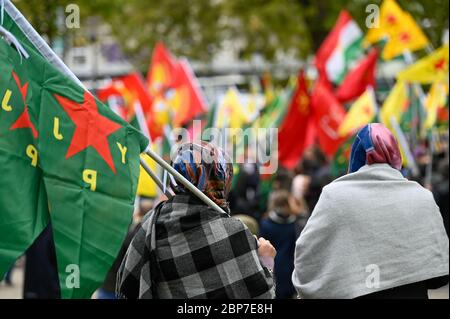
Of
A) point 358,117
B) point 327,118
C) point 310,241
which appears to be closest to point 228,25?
point 327,118

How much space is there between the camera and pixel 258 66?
43.7 m

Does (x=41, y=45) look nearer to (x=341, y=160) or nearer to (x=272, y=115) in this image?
(x=341, y=160)

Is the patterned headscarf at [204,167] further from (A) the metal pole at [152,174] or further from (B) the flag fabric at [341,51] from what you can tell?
(B) the flag fabric at [341,51]

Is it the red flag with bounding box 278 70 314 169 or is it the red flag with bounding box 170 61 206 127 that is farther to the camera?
the red flag with bounding box 170 61 206 127

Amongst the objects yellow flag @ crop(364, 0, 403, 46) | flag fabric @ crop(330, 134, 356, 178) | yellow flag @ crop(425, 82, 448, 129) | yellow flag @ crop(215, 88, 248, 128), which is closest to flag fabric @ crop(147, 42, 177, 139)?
yellow flag @ crop(215, 88, 248, 128)

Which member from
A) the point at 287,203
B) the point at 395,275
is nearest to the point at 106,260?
the point at 395,275

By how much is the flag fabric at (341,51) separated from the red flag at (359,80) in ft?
2.41

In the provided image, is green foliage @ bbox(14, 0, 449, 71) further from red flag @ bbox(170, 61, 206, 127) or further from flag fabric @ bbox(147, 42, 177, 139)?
red flag @ bbox(170, 61, 206, 127)

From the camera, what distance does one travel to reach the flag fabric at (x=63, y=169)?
13.7ft

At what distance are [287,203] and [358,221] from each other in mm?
5573

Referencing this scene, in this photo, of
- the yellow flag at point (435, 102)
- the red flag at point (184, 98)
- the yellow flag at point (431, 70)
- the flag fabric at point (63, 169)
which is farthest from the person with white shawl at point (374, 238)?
the red flag at point (184, 98)

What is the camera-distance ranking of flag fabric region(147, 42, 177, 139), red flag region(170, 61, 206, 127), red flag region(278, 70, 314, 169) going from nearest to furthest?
1. red flag region(278, 70, 314, 169)
2. red flag region(170, 61, 206, 127)
3. flag fabric region(147, 42, 177, 139)

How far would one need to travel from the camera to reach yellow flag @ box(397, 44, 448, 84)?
1193 centimetres

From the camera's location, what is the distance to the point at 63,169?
4.28m
